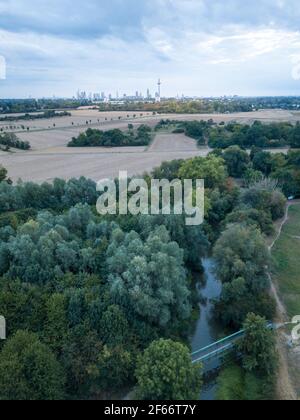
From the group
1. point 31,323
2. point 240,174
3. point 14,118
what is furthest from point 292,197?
point 14,118

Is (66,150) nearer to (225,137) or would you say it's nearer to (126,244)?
(225,137)

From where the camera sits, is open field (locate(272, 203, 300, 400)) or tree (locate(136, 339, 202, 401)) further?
open field (locate(272, 203, 300, 400))

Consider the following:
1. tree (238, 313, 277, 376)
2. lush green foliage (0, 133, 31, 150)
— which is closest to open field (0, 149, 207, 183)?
lush green foliage (0, 133, 31, 150)

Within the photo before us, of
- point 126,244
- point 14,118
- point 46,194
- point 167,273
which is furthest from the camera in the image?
point 14,118

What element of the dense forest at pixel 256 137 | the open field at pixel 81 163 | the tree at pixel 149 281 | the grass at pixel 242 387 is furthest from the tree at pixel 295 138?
the grass at pixel 242 387

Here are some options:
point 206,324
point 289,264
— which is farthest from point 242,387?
point 289,264

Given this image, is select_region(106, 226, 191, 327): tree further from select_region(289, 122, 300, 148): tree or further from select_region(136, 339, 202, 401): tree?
select_region(289, 122, 300, 148): tree

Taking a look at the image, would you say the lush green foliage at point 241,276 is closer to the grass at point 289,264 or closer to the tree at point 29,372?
the grass at point 289,264
